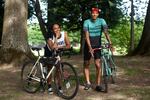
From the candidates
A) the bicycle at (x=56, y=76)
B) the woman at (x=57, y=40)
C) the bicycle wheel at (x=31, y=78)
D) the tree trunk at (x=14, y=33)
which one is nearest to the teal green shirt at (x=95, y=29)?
the woman at (x=57, y=40)

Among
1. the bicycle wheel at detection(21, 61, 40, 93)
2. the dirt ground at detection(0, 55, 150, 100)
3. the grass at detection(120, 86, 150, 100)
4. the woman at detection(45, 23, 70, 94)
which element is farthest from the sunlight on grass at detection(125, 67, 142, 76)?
the woman at detection(45, 23, 70, 94)

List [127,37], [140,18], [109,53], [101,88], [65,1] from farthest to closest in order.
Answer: [127,37] → [140,18] → [65,1] → [109,53] → [101,88]

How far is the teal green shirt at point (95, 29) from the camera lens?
9.35 m

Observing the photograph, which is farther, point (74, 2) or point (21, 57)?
point (74, 2)

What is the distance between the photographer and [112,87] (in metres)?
10.1

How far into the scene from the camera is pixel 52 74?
9.18 m

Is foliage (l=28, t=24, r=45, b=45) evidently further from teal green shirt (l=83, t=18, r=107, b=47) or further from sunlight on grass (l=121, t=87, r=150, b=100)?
teal green shirt (l=83, t=18, r=107, b=47)

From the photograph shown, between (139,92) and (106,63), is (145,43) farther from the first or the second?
(139,92)

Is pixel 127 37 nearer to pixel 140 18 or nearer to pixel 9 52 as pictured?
pixel 140 18

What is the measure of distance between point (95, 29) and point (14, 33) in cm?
527

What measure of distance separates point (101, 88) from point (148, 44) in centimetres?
959

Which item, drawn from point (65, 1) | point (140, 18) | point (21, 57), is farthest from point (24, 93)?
point (140, 18)

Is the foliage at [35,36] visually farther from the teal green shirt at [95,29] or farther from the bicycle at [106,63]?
the teal green shirt at [95,29]

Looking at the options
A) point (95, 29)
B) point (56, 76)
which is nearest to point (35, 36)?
point (95, 29)
